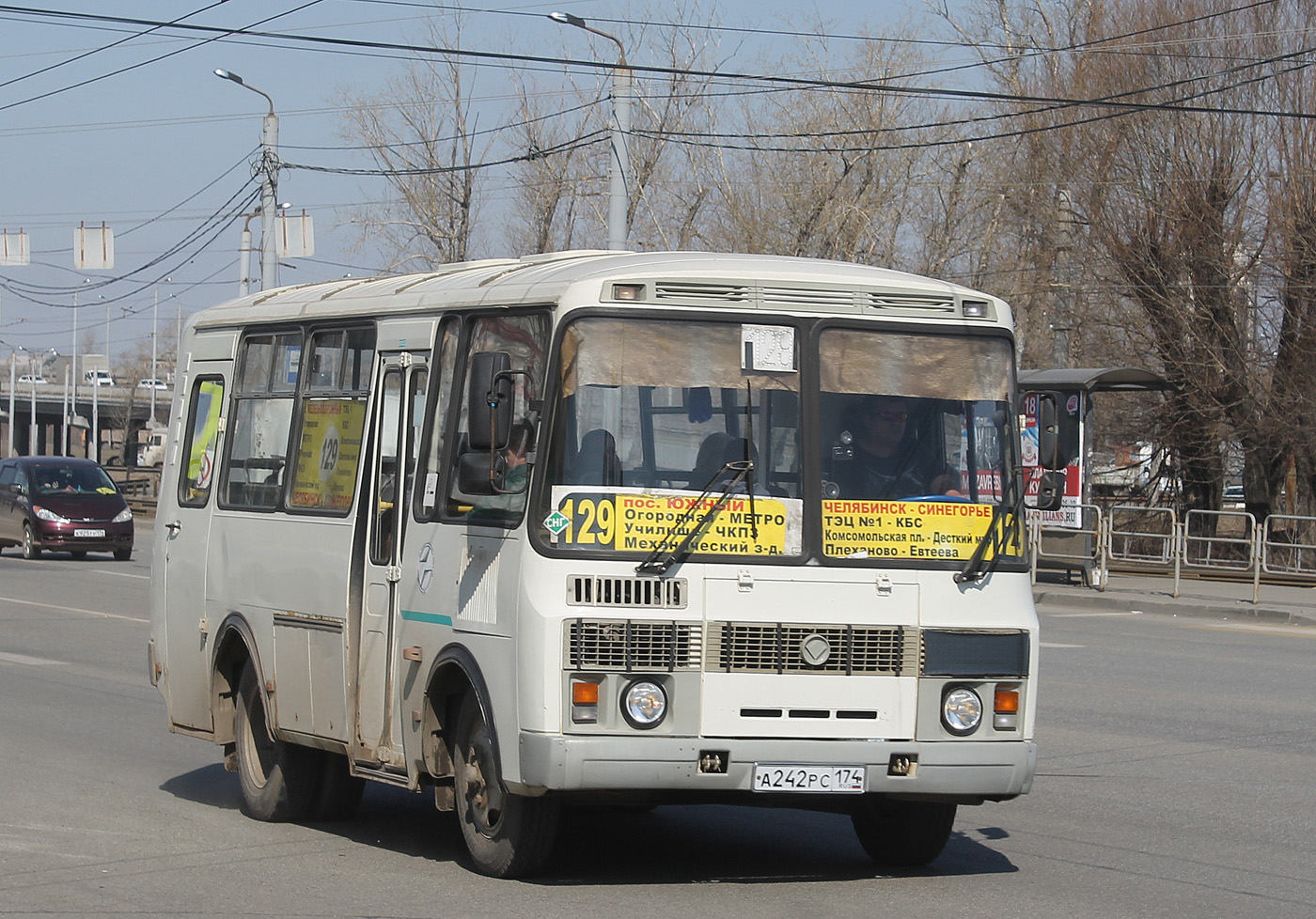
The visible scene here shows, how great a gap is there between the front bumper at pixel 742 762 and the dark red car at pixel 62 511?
25034 mm

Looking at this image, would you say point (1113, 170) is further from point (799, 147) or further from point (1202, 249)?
point (799, 147)

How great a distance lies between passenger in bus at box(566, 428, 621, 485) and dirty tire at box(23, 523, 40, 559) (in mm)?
25300

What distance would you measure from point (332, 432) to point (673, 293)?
2.29m

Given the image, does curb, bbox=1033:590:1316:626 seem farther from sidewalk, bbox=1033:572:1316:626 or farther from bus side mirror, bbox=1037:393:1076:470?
bus side mirror, bbox=1037:393:1076:470

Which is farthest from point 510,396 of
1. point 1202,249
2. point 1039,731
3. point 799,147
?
point 799,147

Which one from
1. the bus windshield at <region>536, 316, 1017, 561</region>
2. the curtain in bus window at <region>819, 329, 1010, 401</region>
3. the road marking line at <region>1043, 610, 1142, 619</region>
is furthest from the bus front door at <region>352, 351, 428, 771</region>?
the road marking line at <region>1043, 610, 1142, 619</region>

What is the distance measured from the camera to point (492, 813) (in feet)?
23.9

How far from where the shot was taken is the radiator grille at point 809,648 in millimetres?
6895

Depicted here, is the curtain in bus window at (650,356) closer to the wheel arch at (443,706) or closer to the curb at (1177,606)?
the wheel arch at (443,706)

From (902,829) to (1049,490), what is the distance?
161 centimetres

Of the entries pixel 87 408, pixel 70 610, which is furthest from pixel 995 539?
pixel 87 408

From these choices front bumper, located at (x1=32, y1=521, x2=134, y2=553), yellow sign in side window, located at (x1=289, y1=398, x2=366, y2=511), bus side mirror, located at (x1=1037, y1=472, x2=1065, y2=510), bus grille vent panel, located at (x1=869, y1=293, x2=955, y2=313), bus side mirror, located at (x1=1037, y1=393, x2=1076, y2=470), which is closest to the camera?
bus grille vent panel, located at (x1=869, y1=293, x2=955, y2=313)

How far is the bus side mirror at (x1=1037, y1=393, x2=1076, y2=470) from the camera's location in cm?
765

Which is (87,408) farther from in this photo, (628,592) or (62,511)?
(628,592)
